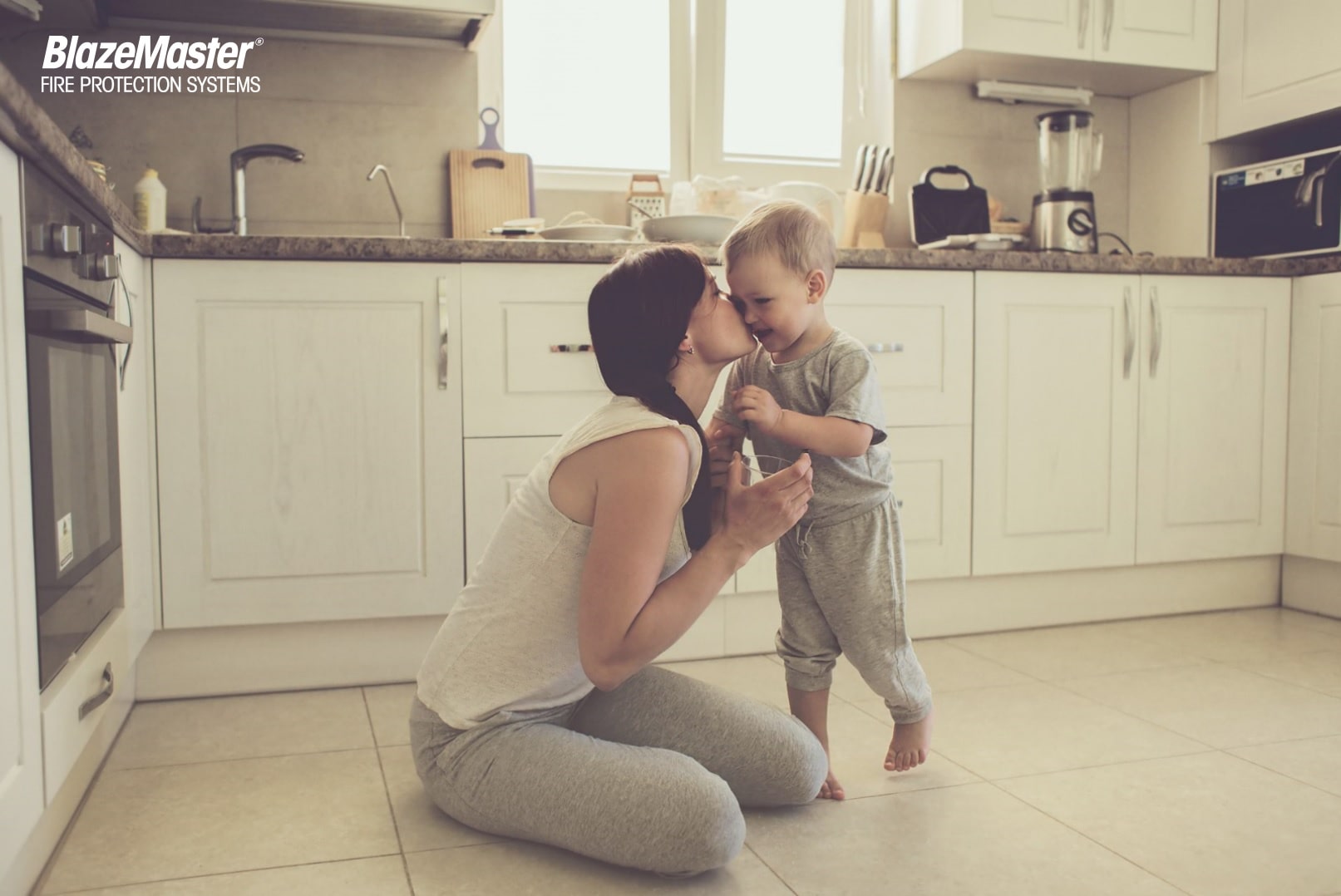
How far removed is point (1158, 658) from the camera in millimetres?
2393

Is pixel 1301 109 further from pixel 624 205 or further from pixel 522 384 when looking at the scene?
pixel 522 384

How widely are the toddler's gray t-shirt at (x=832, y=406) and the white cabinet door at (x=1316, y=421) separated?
1.63 meters

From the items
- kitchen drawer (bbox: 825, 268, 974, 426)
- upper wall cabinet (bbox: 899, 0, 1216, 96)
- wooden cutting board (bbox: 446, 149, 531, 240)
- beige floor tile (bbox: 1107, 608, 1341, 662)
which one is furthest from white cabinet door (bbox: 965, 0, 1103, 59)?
beige floor tile (bbox: 1107, 608, 1341, 662)

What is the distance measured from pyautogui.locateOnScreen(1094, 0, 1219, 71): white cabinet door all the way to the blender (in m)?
0.20

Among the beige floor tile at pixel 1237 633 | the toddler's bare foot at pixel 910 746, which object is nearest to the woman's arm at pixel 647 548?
the toddler's bare foot at pixel 910 746

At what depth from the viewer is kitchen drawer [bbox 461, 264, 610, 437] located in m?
2.22

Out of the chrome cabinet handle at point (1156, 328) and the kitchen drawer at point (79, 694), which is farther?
the chrome cabinet handle at point (1156, 328)

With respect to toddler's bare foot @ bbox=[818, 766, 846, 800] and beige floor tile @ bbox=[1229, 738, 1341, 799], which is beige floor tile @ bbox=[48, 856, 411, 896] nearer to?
toddler's bare foot @ bbox=[818, 766, 846, 800]

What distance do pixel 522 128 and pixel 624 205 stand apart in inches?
13.6

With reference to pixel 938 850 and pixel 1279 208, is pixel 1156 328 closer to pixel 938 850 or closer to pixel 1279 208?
pixel 1279 208

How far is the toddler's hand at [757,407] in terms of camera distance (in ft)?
4.75

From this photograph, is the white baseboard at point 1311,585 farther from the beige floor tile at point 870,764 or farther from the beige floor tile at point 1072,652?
the beige floor tile at point 870,764

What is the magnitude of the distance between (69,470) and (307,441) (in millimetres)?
767

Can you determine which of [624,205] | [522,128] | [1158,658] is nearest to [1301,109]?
[1158,658]
